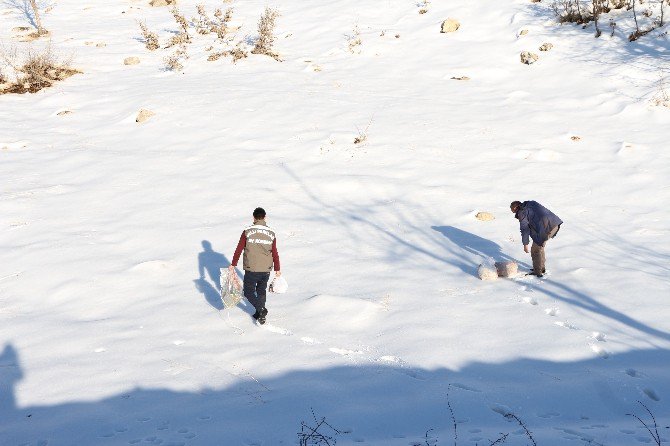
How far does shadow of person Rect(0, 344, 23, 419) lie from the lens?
5031mm

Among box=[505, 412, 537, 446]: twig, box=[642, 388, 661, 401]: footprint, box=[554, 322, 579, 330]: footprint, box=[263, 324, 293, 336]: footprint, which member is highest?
box=[505, 412, 537, 446]: twig

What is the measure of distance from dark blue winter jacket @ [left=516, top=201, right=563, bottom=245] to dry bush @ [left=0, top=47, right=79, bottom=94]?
16.7 m

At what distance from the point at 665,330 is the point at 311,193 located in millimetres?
6789

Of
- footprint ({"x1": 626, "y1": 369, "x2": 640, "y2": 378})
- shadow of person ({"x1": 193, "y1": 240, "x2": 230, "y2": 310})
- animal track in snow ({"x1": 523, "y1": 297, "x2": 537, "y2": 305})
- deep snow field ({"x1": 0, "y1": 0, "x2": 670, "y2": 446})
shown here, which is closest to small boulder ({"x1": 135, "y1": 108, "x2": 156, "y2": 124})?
deep snow field ({"x1": 0, "y1": 0, "x2": 670, "y2": 446})

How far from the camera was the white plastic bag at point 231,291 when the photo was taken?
6867 mm

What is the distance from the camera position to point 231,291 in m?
6.88

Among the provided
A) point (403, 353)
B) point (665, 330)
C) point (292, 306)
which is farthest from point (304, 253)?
point (665, 330)

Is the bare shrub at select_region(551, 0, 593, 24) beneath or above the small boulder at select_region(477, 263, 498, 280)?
above

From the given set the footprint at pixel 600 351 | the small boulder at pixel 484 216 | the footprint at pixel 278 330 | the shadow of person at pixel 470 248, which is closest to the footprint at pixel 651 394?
the footprint at pixel 600 351

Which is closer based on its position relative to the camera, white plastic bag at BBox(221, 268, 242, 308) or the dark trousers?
the dark trousers

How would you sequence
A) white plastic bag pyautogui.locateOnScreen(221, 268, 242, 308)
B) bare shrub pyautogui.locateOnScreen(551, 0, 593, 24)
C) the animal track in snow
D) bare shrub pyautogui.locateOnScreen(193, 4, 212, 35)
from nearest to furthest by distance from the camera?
white plastic bag pyautogui.locateOnScreen(221, 268, 242, 308) < the animal track in snow < bare shrub pyautogui.locateOnScreen(551, 0, 593, 24) < bare shrub pyautogui.locateOnScreen(193, 4, 212, 35)

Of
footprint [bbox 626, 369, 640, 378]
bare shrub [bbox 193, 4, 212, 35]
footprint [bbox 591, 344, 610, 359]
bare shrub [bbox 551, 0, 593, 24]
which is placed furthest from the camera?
bare shrub [bbox 193, 4, 212, 35]

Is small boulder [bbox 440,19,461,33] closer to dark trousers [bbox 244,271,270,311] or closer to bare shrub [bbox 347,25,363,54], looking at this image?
bare shrub [bbox 347,25,363,54]

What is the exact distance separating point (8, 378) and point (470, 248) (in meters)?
6.71
